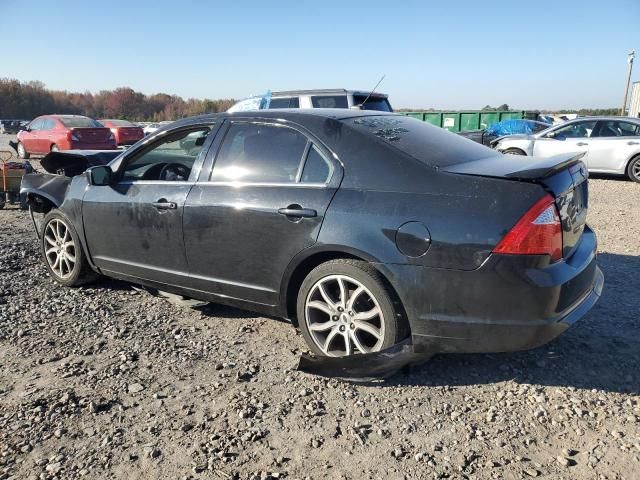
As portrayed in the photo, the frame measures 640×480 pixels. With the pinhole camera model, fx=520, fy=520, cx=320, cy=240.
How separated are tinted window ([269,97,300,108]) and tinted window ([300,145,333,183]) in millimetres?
8825

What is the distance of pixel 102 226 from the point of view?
14.4 feet

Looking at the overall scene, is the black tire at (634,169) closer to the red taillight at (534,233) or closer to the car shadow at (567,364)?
the car shadow at (567,364)

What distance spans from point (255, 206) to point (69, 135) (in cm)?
1463

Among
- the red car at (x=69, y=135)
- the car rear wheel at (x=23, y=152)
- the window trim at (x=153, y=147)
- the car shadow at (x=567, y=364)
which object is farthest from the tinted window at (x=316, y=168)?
the car rear wheel at (x=23, y=152)

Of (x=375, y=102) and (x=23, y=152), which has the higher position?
(x=375, y=102)

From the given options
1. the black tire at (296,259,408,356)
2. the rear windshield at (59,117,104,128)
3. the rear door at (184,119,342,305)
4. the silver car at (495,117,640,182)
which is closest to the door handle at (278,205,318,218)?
the rear door at (184,119,342,305)

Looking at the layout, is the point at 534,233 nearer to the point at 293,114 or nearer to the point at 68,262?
the point at 293,114

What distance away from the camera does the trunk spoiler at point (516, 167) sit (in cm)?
280

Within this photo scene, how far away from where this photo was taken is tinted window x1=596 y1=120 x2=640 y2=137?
11.7 meters

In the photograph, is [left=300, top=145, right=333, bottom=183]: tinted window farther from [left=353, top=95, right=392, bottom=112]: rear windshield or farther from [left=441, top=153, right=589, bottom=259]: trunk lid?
[left=353, top=95, right=392, bottom=112]: rear windshield

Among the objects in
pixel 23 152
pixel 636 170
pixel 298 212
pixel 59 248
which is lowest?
pixel 636 170

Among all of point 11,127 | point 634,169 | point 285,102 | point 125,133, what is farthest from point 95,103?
point 634,169

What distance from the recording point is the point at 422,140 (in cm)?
344

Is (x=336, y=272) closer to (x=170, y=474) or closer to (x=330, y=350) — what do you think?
(x=330, y=350)
